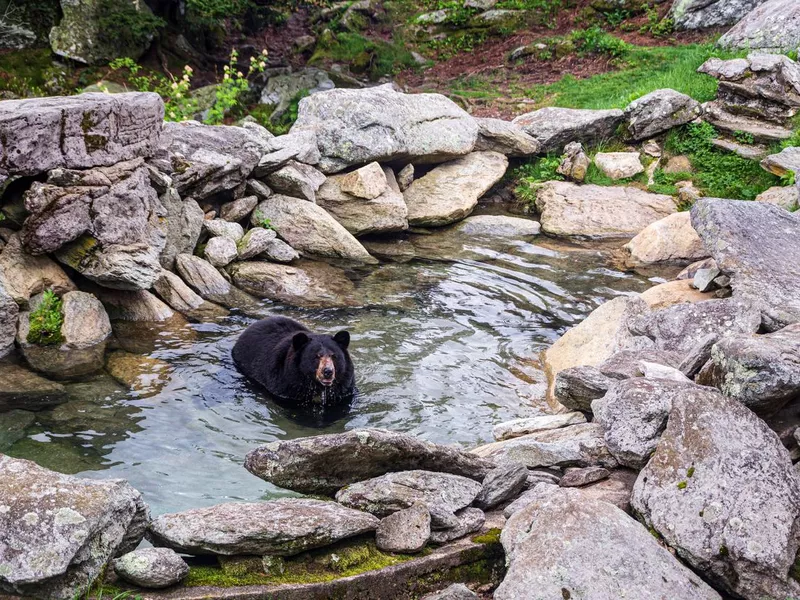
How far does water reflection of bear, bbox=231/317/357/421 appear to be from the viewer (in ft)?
26.5

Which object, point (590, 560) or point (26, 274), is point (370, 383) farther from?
point (590, 560)

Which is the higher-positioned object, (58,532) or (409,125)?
(409,125)

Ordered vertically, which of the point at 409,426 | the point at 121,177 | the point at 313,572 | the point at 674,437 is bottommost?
the point at 409,426

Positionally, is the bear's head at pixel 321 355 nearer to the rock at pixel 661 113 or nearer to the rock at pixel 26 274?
the rock at pixel 26 274

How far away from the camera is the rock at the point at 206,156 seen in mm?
11641

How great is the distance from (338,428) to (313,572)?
11.5ft

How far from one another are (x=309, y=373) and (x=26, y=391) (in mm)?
2874

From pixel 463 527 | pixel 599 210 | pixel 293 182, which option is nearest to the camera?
pixel 463 527

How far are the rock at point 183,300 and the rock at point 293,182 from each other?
343 cm

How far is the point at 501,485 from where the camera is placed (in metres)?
5.10

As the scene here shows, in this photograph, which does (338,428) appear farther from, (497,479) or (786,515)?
(786,515)

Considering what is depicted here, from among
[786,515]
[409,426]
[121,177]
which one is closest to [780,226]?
[409,426]

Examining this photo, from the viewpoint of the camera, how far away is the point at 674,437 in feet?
15.6

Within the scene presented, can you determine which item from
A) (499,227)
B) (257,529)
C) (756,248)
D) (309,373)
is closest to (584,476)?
(257,529)
